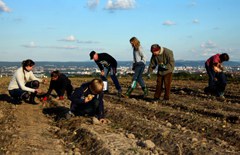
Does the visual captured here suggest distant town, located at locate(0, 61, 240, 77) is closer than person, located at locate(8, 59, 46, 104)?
No

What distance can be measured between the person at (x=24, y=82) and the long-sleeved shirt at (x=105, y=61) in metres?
2.27

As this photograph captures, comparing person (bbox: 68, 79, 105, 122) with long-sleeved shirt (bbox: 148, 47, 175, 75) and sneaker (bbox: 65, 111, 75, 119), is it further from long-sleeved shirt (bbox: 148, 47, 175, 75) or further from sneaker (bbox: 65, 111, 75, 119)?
long-sleeved shirt (bbox: 148, 47, 175, 75)

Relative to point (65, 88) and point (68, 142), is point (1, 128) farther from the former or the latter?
point (65, 88)

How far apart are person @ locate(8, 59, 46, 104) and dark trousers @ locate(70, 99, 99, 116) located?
1.95m

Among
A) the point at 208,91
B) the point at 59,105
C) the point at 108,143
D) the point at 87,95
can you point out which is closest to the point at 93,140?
the point at 108,143

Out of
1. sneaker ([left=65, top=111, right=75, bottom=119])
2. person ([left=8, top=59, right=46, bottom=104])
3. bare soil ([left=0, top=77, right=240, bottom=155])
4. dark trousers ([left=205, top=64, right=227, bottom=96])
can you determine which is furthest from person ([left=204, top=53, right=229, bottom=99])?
sneaker ([left=65, top=111, right=75, bottom=119])

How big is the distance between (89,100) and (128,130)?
1.14 meters

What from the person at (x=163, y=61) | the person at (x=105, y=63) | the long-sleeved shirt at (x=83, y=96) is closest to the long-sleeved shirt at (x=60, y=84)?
the person at (x=105, y=63)

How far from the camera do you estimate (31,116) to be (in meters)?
9.74

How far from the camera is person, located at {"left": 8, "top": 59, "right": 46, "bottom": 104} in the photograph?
1072cm

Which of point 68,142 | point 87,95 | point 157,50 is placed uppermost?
point 157,50

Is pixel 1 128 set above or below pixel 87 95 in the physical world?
below

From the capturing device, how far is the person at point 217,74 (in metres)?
13.4

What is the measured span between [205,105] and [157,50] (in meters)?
1.98
